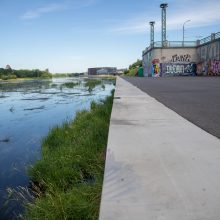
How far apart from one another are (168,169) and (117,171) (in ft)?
1.81

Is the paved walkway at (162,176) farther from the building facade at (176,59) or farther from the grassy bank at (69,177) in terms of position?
the building facade at (176,59)

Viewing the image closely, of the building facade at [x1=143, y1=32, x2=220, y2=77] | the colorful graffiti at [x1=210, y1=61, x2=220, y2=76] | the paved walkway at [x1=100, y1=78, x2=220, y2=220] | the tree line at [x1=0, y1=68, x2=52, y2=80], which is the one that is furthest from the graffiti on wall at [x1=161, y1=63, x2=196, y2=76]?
the tree line at [x1=0, y1=68, x2=52, y2=80]

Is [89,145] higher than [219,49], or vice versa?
[219,49]

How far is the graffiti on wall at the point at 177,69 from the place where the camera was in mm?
61781

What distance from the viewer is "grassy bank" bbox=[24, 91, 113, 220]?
11.4 ft

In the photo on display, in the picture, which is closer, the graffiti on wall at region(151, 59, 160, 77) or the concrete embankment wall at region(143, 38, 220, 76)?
the concrete embankment wall at region(143, 38, 220, 76)

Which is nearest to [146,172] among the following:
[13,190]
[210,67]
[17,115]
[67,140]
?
[13,190]

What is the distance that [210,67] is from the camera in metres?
52.7

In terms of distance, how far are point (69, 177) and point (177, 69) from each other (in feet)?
196

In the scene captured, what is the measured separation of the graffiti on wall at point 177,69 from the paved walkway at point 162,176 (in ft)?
191

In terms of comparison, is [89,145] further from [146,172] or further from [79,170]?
[146,172]

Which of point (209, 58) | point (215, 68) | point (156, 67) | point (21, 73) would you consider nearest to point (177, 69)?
point (156, 67)

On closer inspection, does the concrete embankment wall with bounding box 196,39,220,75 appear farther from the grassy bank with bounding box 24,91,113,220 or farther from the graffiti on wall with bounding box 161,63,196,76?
the grassy bank with bounding box 24,91,113,220

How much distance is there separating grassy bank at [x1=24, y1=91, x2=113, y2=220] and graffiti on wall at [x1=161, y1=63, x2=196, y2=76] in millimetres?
54095
